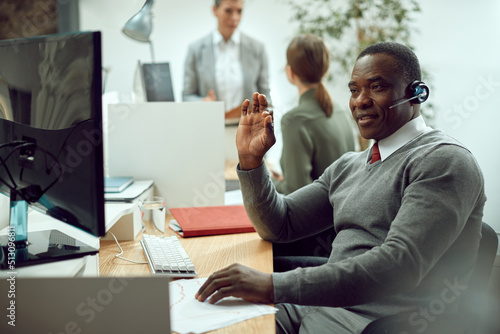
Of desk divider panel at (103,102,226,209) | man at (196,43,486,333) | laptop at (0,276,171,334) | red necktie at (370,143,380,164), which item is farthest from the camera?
desk divider panel at (103,102,226,209)

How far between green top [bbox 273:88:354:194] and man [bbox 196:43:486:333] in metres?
0.66

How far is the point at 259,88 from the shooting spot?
12.1 feet

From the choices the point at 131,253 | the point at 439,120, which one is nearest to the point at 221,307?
the point at 131,253

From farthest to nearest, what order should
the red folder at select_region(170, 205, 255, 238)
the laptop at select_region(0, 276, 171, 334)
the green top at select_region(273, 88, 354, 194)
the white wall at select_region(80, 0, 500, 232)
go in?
the white wall at select_region(80, 0, 500, 232) < the green top at select_region(273, 88, 354, 194) < the red folder at select_region(170, 205, 255, 238) < the laptop at select_region(0, 276, 171, 334)

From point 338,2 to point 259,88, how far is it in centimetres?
Answer: 118

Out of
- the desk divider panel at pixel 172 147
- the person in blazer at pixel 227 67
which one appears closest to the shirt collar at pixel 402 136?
the desk divider panel at pixel 172 147

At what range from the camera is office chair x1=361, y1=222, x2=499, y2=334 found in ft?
3.47

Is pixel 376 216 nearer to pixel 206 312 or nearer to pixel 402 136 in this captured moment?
pixel 402 136

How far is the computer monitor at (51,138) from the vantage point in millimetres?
852

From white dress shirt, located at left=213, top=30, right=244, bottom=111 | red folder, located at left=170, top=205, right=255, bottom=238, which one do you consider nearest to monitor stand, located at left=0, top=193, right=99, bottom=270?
red folder, located at left=170, top=205, right=255, bottom=238

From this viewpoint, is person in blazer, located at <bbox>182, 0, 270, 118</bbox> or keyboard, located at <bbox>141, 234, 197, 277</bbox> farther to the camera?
person in blazer, located at <bbox>182, 0, 270, 118</bbox>

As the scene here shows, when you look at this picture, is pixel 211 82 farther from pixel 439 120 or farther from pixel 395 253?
pixel 395 253

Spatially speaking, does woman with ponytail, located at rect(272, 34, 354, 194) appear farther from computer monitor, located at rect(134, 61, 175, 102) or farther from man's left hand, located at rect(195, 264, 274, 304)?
man's left hand, located at rect(195, 264, 274, 304)

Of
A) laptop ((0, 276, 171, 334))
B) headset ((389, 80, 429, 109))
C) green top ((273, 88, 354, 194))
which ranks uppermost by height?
headset ((389, 80, 429, 109))
